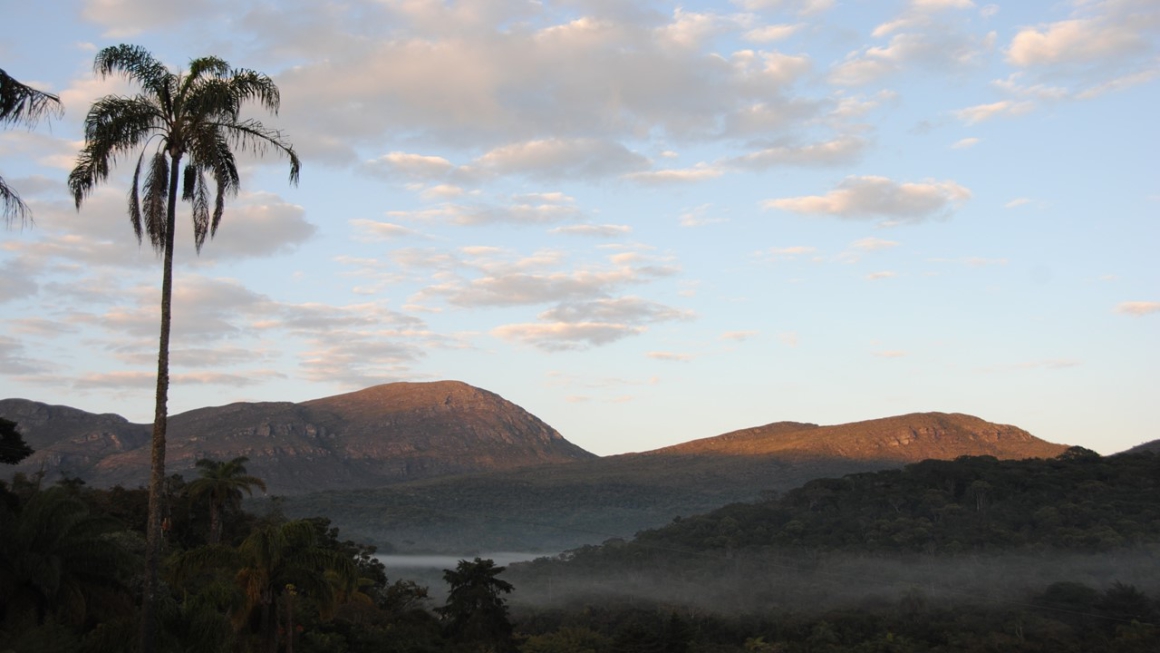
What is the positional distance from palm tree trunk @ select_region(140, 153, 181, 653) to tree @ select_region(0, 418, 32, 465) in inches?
1238

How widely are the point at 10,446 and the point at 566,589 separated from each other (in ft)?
478

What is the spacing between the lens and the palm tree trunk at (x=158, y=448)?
23.8 meters

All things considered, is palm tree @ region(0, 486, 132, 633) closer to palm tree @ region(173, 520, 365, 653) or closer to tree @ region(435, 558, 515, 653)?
palm tree @ region(173, 520, 365, 653)

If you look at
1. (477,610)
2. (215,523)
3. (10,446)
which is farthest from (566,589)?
(10,446)

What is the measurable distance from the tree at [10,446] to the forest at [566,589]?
1.95 m

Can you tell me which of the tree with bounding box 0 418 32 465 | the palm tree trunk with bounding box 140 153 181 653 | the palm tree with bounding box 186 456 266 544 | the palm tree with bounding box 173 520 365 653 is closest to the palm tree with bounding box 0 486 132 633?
the palm tree with bounding box 173 520 365 653

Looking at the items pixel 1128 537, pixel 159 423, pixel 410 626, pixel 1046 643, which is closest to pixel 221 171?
pixel 159 423

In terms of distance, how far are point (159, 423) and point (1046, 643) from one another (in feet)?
380

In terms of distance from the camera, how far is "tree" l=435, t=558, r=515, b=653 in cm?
8800

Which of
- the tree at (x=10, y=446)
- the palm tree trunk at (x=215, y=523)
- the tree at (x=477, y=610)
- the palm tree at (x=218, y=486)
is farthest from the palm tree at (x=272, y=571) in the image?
the tree at (x=477, y=610)

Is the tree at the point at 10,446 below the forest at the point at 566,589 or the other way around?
the other way around

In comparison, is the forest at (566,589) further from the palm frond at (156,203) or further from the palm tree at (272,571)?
the palm frond at (156,203)

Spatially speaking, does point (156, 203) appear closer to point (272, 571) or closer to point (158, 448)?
point (158, 448)

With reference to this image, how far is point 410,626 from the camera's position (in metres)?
75.1
